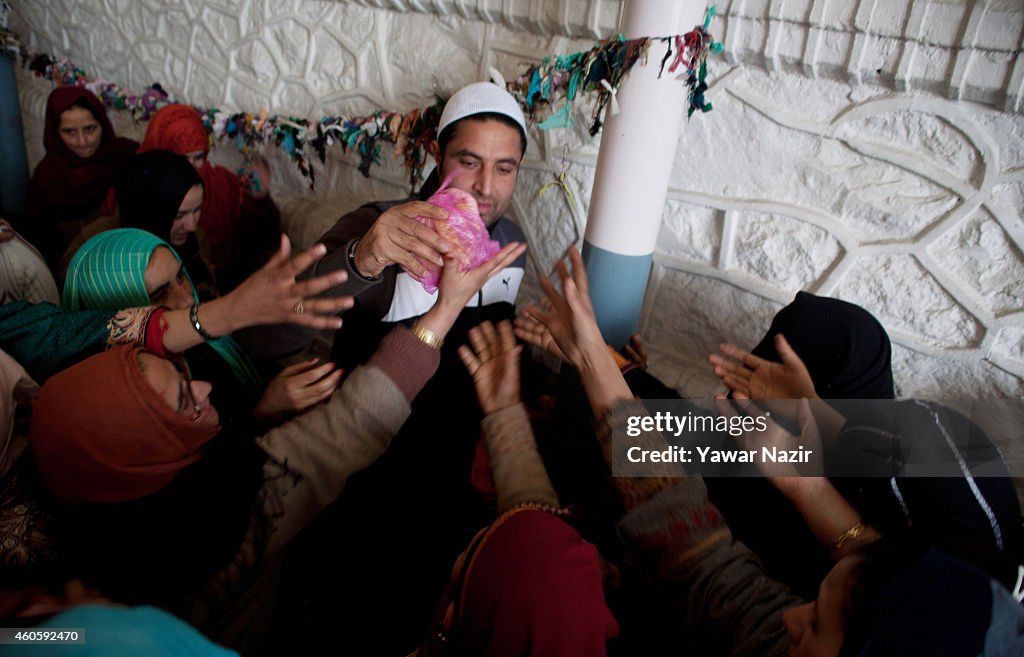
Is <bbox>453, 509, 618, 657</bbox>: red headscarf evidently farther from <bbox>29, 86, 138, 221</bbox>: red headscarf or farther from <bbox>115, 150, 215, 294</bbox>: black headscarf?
<bbox>29, 86, 138, 221</bbox>: red headscarf

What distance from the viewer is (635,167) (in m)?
1.49

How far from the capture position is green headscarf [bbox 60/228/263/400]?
5.54ft

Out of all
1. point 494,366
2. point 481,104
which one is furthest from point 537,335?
point 481,104

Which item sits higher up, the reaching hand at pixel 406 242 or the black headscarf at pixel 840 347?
the reaching hand at pixel 406 242

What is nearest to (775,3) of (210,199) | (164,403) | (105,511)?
(164,403)

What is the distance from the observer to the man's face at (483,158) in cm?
164

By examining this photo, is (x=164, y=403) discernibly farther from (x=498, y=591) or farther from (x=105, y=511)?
(x=498, y=591)

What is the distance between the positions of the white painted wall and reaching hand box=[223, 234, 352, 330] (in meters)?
1.28

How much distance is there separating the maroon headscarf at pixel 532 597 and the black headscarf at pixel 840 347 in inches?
39.8

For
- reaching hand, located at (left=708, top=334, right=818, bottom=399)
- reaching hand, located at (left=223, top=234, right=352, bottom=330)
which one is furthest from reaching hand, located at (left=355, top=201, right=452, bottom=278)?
reaching hand, located at (left=708, top=334, right=818, bottom=399)

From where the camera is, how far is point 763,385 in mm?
1413

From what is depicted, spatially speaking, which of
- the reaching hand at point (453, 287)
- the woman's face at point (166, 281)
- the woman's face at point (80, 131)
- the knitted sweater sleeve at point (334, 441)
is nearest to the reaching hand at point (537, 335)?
the reaching hand at point (453, 287)

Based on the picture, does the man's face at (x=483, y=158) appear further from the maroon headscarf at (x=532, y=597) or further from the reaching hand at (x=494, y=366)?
the maroon headscarf at (x=532, y=597)

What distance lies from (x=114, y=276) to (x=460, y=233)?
1203mm
